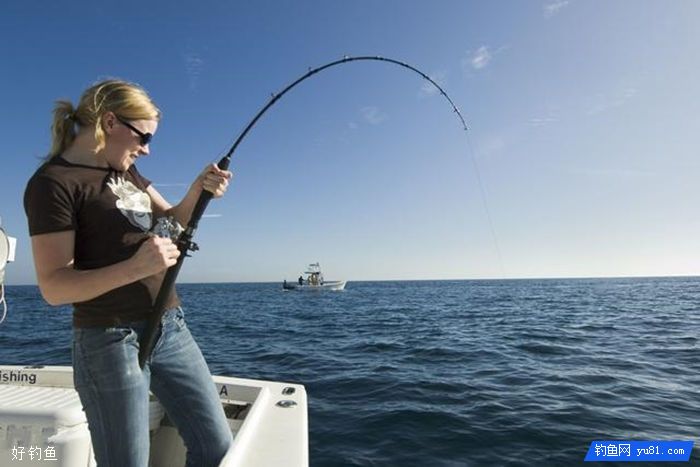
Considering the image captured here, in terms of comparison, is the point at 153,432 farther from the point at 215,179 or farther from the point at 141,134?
the point at 141,134

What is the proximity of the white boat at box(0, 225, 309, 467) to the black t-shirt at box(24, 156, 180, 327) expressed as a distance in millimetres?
926

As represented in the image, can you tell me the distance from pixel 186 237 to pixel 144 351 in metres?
0.58

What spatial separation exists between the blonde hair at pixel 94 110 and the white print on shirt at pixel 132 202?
174 millimetres

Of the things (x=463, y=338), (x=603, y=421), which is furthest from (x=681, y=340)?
(x=603, y=421)

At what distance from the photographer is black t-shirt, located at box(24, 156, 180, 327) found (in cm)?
156

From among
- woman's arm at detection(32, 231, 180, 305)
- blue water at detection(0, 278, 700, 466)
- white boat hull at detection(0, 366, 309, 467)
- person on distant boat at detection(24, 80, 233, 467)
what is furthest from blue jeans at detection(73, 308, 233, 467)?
blue water at detection(0, 278, 700, 466)

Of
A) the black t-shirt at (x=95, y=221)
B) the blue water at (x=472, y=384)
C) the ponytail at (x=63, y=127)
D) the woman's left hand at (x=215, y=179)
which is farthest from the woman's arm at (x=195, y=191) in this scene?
the blue water at (x=472, y=384)

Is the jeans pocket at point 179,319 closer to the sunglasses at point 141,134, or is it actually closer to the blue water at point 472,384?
the sunglasses at point 141,134

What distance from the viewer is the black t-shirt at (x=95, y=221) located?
61.4 inches

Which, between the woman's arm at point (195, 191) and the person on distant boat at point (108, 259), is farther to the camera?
the woman's arm at point (195, 191)

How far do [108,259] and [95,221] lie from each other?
157 mm

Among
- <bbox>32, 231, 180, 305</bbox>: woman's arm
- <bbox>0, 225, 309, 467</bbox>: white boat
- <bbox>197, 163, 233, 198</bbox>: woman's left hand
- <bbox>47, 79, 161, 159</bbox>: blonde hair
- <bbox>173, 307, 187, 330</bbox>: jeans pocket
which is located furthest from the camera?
<bbox>0, 225, 309, 467</bbox>: white boat

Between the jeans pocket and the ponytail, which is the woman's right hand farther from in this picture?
the ponytail

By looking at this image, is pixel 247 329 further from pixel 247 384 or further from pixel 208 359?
pixel 247 384
